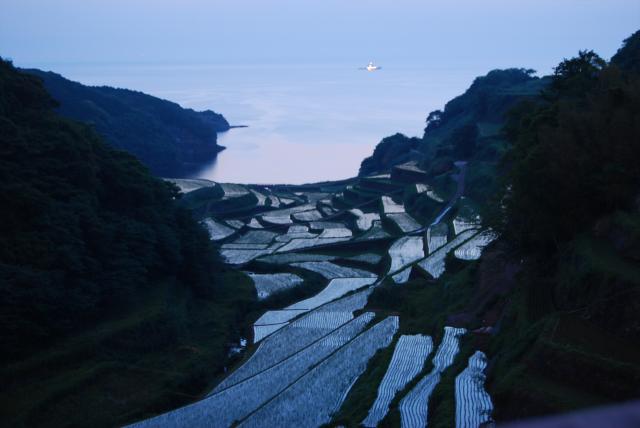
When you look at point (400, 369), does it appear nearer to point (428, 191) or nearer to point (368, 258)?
point (368, 258)

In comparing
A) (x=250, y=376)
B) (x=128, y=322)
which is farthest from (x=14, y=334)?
(x=250, y=376)

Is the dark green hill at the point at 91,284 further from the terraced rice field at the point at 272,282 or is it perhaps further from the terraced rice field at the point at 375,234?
the terraced rice field at the point at 375,234

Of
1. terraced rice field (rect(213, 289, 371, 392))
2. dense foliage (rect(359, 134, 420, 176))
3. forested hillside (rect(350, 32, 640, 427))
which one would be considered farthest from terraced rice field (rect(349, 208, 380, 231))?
dense foliage (rect(359, 134, 420, 176))

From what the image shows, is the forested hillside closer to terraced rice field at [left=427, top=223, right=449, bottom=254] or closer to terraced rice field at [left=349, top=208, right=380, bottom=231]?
terraced rice field at [left=427, top=223, right=449, bottom=254]

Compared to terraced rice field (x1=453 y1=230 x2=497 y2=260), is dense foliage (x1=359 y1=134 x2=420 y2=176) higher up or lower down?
higher up

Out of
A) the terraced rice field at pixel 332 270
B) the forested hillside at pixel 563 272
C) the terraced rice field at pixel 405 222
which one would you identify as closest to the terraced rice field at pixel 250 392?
the forested hillside at pixel 563 272

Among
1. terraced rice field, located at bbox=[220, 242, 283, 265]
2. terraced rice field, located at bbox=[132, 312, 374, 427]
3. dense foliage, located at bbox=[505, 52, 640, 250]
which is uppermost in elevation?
dense foliage, located at bbox=[505, 52, 640, 250]

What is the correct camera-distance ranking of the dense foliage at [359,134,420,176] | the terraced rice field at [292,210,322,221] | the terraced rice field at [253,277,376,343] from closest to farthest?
the terraced rice field at [253,277,376,343] → the terraced rice field at [292,210,322,221] → the dense foliage at [359,134,420,176]

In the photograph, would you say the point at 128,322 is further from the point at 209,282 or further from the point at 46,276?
the point at 209,282
